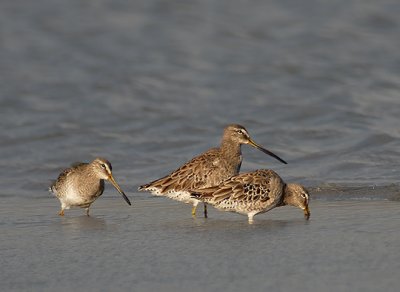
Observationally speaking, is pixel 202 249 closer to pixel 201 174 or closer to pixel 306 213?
pixel 306 213

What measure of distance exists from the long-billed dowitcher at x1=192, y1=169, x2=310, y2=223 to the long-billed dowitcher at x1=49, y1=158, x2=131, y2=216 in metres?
1.08

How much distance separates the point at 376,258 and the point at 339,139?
226 inches

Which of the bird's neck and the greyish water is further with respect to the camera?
the bird's neck

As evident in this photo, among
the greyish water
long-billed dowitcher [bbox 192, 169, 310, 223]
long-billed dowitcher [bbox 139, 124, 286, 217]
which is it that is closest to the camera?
the greyish water

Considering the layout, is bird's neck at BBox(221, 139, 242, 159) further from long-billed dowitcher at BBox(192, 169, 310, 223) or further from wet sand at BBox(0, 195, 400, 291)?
long-billed dowitcher at BBox(192, 169, 310, 223)

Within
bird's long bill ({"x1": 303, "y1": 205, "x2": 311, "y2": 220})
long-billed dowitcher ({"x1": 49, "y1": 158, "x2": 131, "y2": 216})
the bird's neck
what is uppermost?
the bird's neck

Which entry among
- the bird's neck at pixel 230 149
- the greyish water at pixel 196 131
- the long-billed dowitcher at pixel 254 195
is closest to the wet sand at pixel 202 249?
the greyish water at pixel 196 131

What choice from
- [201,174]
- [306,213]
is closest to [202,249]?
[306,213]

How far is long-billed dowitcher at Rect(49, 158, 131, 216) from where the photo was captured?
9.65m

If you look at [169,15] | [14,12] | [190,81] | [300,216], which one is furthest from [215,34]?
[300,216]

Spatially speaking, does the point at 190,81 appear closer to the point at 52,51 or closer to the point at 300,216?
the point at 52,51

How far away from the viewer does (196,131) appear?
1366cm

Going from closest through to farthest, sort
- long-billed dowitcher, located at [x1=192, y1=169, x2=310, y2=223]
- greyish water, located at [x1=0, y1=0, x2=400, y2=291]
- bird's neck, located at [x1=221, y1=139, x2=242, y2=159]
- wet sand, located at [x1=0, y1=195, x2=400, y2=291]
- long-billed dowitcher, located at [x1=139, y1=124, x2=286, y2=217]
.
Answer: wet sand, located at [x1=0, y1=195, x2=400, y2=291] < greyish water, located at [x1=0, y1=0, x2=400, y2=291] < long-billed dowitcher, located at [x1=192, y1=169, x2=310, y2=223] < long-billed dowitcher, located at [x1=139, y1=124, x2=286, y2=217] < bird's neck, located at [x1=221, y1=139, x2=242, y2=159]

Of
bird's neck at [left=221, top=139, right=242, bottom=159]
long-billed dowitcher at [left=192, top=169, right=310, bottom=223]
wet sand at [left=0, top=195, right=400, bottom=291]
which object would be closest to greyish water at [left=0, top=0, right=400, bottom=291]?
wet sand at [left=0, top=195, right=400, bottom=291]
